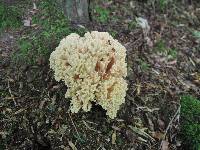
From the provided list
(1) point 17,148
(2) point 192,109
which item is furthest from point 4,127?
(2) point 192,109

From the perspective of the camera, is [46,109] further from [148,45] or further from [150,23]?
[150,23]

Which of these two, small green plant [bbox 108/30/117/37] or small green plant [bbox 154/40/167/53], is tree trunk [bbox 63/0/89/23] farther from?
small green plant [bbox 154/40/167/53]

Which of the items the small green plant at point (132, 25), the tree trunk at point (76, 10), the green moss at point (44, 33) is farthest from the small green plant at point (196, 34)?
the green moss at point (44, 33)

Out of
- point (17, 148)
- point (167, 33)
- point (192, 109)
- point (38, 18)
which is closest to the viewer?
point (17, 148)

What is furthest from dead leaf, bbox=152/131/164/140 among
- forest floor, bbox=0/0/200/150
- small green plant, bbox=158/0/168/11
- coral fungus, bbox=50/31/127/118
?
small green plant, bbox=158/0/168/11

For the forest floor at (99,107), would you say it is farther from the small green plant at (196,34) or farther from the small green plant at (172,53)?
the small green plant at (196,34)

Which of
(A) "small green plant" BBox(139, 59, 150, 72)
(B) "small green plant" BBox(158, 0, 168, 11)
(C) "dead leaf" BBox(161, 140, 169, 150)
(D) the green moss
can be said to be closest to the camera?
(C) "dead leaf" BBox(161, 140, 169, 150)
